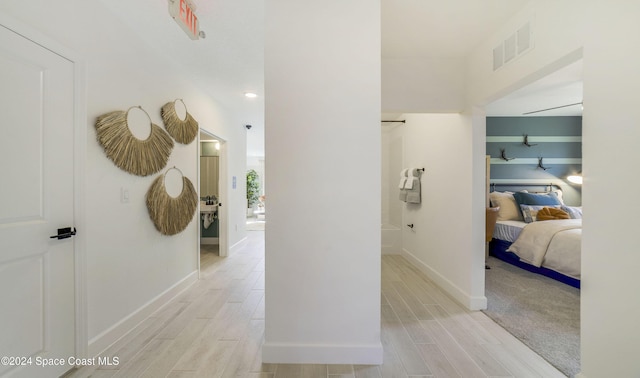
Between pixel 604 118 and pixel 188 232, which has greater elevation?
pixel 604 118

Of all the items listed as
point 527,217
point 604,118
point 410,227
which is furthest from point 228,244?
point 527,217

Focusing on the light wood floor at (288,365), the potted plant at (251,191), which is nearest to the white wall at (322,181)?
the light wood floor at (288,365)

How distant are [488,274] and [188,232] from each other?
407 centimetres

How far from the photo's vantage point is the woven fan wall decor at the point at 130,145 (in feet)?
6.29

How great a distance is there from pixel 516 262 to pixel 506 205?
1.13 m

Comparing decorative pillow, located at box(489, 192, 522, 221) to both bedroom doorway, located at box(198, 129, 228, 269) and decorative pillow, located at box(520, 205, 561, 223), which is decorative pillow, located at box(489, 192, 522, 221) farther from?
bedroom doorway, located at box(198, 129, 228, 269)

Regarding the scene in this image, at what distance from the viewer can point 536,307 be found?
2.58 meters

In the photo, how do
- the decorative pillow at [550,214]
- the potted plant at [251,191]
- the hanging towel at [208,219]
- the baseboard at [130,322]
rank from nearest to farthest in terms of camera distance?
1. the baseboard at [130,322]
2. the decorative pillow at [550,214]
3. the hanging towel at [208,219]
4. the potted plant at [251,191]

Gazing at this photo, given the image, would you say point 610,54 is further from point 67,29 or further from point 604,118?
point 67,29

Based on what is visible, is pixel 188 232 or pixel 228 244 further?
pixel 228 244

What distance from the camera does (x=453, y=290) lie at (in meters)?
2.84

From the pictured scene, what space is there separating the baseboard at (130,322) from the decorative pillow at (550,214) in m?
5.26

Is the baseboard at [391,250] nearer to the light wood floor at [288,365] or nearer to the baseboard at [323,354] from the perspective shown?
the light wood floor at [288,365]

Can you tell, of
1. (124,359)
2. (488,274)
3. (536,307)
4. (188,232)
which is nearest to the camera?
Result: (124,359)
